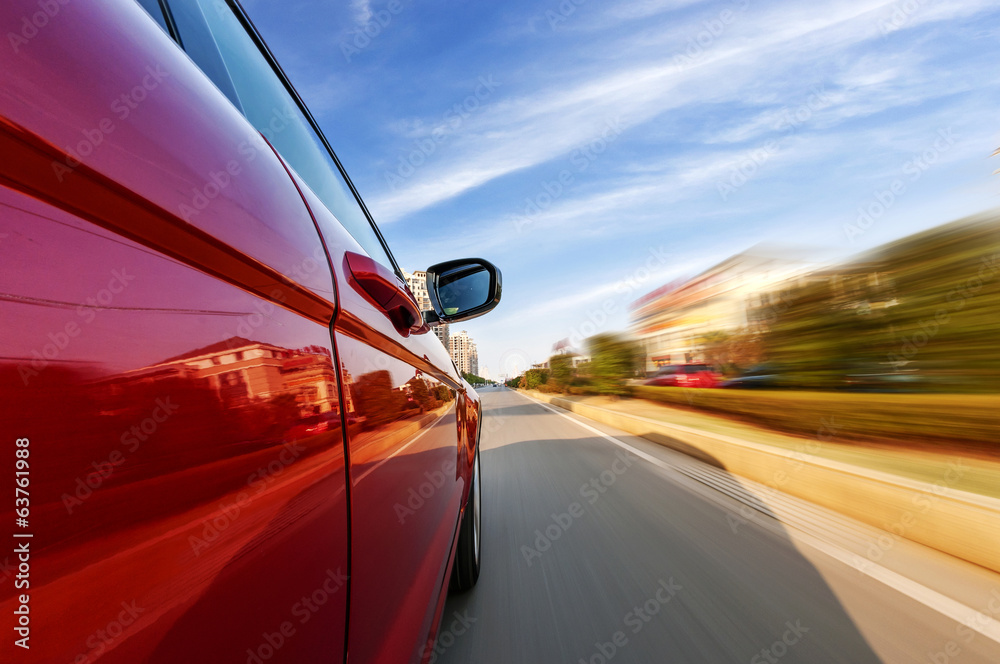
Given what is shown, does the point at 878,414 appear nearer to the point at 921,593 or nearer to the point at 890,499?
the point at 890,499

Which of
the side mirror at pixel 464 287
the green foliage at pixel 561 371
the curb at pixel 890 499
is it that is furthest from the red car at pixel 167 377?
the green foliage at pixel 561 371

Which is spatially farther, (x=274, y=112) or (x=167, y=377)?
(x=274, y=112)

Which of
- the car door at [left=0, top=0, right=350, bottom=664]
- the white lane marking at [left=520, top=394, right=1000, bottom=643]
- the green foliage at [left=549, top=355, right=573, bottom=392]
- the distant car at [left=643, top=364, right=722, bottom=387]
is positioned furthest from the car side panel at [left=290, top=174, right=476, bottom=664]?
the green foliage at [left=549, top=355, right=573, bottom=392]

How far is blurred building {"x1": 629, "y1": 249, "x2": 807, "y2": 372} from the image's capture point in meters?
9.37

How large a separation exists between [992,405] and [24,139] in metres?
6.36

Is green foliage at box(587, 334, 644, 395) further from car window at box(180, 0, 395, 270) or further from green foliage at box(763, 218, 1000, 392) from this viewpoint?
car window at box(180, 0, 395, 270)

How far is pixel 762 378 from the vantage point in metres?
9.62

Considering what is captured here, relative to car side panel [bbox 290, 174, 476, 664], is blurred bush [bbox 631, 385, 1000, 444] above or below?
below

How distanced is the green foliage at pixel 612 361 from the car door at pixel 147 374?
21444mm

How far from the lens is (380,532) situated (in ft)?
3.27

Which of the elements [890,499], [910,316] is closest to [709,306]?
[910,316]

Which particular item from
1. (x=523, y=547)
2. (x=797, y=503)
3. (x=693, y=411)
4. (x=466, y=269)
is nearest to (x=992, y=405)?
(x=797, y=503)

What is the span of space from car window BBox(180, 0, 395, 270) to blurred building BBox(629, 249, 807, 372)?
8598 mm

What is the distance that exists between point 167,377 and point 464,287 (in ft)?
6.26
